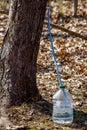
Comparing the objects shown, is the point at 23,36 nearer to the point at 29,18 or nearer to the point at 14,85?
the point at 29,18

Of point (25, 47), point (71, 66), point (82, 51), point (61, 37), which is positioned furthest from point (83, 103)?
point (61, 37)

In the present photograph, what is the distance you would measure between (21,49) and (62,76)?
2151 mm

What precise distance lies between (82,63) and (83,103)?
2256 mm

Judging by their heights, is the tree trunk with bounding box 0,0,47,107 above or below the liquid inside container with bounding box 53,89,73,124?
above

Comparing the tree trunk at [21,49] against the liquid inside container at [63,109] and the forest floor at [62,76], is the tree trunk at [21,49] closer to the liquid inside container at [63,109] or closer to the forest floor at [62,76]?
the forest floor at [62,76]

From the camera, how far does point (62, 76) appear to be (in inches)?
279

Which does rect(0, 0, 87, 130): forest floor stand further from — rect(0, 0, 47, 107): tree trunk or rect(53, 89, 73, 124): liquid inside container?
rect(0, 0, 47, 107): tree trunk

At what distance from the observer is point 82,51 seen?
877 cm

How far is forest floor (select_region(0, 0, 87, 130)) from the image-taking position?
4.95 m

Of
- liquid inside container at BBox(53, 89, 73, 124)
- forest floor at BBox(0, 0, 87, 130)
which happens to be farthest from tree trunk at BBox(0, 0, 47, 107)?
liquid inside container at BBox(53, 89, 73, 124)

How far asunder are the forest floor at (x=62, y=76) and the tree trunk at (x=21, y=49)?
208 mm

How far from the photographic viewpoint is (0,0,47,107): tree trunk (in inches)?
196

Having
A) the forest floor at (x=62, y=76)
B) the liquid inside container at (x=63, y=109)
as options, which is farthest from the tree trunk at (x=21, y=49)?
the liquid inside container at (x=63, y=109)

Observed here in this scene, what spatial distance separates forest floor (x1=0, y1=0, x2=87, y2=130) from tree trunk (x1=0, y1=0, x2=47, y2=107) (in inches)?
8.2
